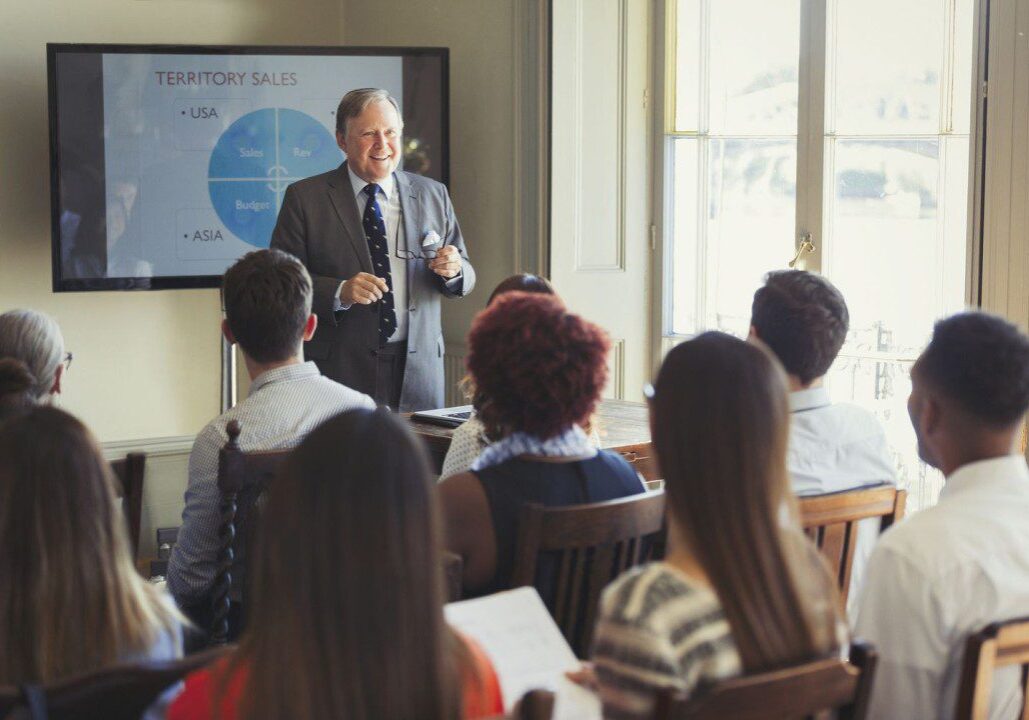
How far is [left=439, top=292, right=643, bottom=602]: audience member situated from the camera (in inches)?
73.2

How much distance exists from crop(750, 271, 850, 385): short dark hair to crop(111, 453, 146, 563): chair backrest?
111 centimetres

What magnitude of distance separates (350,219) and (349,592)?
297 centimetres

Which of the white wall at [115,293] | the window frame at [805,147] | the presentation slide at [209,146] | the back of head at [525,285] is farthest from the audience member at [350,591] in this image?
the white wall at [115,293]

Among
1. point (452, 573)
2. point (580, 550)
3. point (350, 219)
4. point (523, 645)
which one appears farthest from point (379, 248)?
point (523, 645)

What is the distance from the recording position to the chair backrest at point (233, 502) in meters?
2.04

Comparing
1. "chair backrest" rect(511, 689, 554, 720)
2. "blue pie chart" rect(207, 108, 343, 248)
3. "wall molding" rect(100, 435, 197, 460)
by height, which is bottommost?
"wall molding" rect(100, 435, 197, 460)

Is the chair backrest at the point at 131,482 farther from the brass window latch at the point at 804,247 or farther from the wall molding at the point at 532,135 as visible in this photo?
the wall molding at the point at 532,135

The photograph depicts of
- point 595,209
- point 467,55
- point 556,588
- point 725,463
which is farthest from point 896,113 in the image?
point 725,463

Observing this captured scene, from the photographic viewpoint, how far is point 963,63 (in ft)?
12.1

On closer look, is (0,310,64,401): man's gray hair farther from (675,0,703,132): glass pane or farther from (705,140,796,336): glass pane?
(675,0,703,132): glass pane

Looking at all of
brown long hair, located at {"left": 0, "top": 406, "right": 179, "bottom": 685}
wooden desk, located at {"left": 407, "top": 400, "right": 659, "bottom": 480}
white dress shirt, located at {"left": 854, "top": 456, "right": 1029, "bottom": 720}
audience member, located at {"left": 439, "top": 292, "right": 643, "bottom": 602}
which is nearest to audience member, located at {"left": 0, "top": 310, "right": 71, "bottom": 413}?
wooden desk, located at {"left": 407, "top": 400, "right": 659, "bottom": 480}

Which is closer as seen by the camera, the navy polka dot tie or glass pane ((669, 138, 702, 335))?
the navy polka dot tie

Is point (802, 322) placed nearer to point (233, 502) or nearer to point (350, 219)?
point (233, 502)

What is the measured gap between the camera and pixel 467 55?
5082 mm
